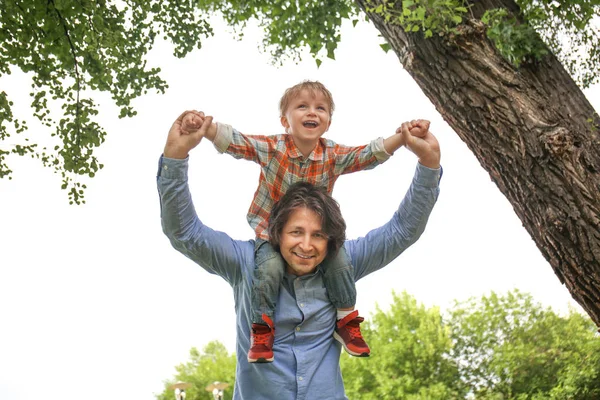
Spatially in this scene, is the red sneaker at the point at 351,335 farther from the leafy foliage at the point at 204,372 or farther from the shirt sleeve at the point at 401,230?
the leafy foliage at the point at 204,372

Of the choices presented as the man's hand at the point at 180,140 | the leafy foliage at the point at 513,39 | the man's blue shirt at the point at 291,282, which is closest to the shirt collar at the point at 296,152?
the man's blue shirt at the point at 291,282

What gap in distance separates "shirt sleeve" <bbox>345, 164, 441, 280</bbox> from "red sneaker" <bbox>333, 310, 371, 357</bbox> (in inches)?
8.1

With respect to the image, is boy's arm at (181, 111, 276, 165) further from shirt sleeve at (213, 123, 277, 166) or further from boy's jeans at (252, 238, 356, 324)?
boy's jeans at (252, 238, 356, 324)

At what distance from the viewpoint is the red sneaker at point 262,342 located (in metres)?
2.59

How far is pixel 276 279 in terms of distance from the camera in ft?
8.80

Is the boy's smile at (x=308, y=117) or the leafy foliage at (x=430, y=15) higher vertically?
the leafy foliage at (x=430, y=15)

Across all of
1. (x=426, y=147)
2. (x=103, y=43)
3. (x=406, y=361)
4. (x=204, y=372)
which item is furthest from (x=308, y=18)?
(x=204, y=372)

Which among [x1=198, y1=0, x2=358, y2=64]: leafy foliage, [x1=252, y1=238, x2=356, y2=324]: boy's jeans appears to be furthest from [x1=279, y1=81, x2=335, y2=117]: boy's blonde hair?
[x1=198, y1=0, x2=358, y2=64]: leafy foliage

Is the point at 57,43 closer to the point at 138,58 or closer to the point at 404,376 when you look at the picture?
the point at 138,58

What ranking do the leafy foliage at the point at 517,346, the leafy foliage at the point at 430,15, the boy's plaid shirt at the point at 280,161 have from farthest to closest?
1. the leafy foliage at the point at 517,346
2. the leafy foliage at the point at 430,15
3. the boy's plaid shirt at the point at 280,161

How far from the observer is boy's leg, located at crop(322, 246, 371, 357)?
2742 millimetres

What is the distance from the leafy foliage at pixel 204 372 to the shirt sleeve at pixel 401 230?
18.4 metres

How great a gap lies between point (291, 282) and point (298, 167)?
49cm

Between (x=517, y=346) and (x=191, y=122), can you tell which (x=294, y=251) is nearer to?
(x=191, y=122)
